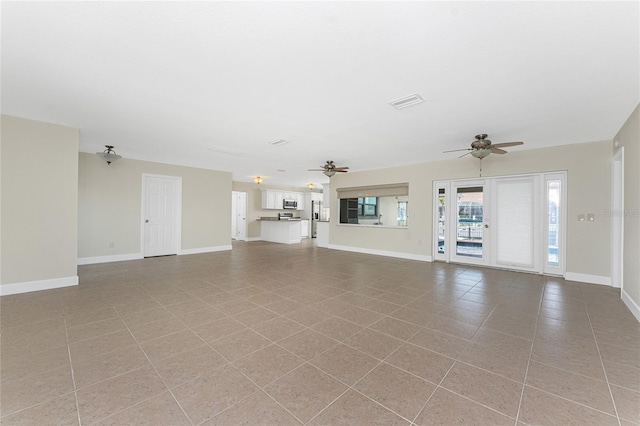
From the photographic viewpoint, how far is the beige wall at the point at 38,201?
3617 mm

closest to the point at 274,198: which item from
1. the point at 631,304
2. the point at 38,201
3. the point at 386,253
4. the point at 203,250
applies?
the point at 203,250

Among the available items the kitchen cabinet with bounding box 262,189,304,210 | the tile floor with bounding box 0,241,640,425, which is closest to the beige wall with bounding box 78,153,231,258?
the tile floor with bounding box 0,241,640,425

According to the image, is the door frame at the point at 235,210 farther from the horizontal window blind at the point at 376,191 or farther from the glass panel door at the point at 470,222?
the glass panel door at the point at 470,222

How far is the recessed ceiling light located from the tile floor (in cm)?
251

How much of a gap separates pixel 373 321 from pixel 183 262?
5.07 meters

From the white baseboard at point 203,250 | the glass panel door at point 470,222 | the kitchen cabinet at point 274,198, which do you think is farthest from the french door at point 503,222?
the kitchen cabinet at point 274,198

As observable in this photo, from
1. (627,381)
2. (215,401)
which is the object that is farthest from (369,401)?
(627,381)

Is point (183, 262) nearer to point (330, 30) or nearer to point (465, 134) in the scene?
point (330, 30)

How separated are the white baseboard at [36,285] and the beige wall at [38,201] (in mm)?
30

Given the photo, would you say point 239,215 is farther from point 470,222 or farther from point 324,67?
point 324,67

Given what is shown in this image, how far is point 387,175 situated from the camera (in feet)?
24.0

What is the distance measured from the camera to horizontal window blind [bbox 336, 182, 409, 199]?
706cm

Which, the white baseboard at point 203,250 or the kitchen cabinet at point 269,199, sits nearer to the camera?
the white baseboard at point 203,250

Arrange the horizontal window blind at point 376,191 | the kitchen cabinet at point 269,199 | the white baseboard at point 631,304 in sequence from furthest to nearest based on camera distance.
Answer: the kitchen cabinet at point 269,199, the horizontal window blind at point 376,191, the white baseboard at point 631,304
